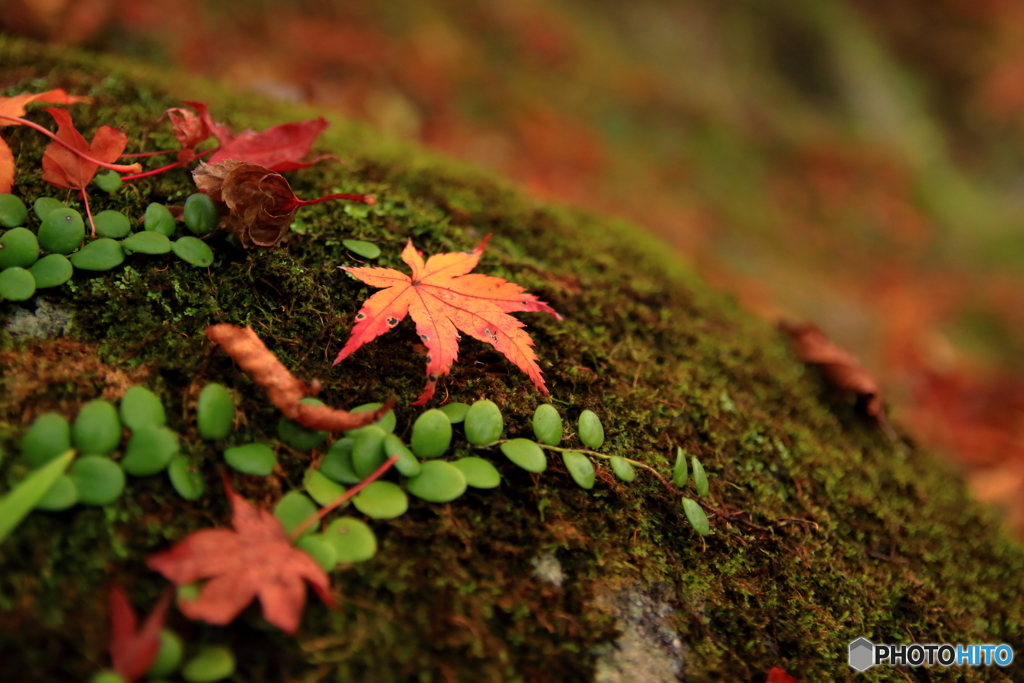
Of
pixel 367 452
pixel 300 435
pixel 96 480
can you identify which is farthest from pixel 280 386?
pixel 96 480

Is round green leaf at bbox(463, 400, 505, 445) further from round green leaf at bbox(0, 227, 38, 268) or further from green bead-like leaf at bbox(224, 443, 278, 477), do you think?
round green leaf at bbox(0, 227, 38, 268)

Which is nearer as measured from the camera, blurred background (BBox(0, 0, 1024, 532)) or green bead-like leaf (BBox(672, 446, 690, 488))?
green bead-like leaf (BBox(672, 446, 690, 488))

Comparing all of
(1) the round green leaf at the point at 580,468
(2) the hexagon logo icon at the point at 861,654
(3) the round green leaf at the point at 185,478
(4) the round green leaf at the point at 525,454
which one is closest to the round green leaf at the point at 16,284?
(3) the round green leaf at the point at 185,478

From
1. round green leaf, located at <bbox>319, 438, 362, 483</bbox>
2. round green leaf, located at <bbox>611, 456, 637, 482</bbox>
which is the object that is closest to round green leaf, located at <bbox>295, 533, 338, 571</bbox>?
round green leaf, located at <bbox>319, 438, 362, 483</bbox>

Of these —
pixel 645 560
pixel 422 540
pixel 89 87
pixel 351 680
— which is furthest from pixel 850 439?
pixel 89 87

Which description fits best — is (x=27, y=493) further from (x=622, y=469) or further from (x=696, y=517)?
(x=696, y=517)

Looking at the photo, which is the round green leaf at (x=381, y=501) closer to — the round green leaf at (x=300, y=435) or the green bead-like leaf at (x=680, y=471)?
the round green leaf at (x=300, y=435)
